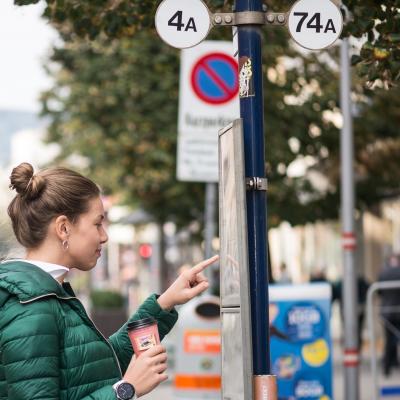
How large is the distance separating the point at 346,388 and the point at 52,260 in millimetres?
8642

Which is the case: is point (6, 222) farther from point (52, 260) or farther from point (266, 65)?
point (266, 65)

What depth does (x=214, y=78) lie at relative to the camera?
10.7m

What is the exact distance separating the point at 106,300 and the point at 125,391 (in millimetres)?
21062

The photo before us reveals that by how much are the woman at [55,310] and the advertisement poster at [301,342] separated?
6968 millimetres

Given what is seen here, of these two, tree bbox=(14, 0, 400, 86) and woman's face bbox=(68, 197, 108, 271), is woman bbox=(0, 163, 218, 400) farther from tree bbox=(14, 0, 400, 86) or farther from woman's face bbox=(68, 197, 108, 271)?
tree bbox=(14, 0, 400, 86)

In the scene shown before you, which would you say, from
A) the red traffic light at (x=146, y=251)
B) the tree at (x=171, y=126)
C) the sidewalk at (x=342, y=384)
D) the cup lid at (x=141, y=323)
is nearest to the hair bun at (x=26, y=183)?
the cup lid at (x=141, y=323)

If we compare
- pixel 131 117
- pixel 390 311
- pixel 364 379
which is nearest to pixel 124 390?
pixel 390 311

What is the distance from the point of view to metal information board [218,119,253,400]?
441 centimetres

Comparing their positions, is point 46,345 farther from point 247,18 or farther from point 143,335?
point 247,18

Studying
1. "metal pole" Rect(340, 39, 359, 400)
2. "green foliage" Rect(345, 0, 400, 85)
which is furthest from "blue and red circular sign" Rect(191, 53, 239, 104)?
"green foliage" Rect(345, 0, 400, 85)

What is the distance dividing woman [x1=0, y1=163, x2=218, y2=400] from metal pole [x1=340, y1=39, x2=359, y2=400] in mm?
8404

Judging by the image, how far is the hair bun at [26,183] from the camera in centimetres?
354

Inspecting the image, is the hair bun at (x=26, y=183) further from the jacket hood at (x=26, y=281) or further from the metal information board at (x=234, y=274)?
the metal information board at (x=234, y=274)

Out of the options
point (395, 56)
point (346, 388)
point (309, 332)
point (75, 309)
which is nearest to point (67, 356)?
point (75, 309)
